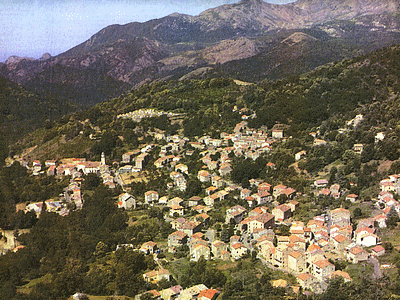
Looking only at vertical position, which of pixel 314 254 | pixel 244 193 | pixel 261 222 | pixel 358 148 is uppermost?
pixel 358 148

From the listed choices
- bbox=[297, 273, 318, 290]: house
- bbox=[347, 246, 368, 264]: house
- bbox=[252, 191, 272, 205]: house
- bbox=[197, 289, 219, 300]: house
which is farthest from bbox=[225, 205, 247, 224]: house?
bbox=[197, 289, 219, 300]: house

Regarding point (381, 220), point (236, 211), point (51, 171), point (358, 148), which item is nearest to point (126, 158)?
point (51, 171)

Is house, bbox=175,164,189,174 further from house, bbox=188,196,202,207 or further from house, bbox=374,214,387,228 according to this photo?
house, bbox=374,214,387,228

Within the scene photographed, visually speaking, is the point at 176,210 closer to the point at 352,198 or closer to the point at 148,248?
the point at 148,248

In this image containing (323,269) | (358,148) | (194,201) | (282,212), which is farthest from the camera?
(358,148)

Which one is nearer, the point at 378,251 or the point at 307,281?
the point at 307,281

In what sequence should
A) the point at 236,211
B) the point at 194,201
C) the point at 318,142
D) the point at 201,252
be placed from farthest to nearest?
the point at 318,142
the point at 194,201
the point at 236,211
the point at 201,252
